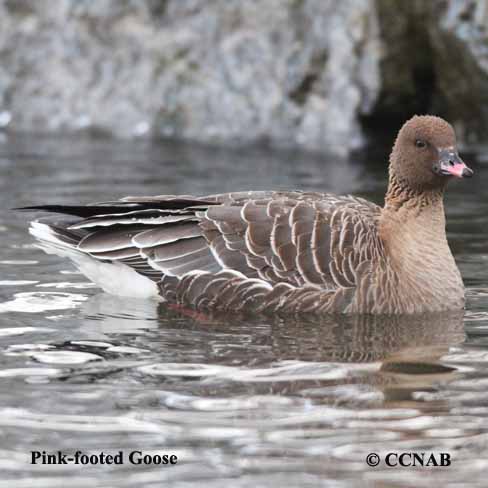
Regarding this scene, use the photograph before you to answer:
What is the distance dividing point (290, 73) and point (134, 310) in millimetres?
9700

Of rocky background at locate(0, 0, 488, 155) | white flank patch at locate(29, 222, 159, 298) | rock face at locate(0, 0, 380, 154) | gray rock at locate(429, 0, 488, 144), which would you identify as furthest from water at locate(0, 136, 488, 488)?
rock face at locate(0, 0, 380, 154)

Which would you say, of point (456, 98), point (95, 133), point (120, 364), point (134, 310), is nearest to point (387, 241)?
point (134, 310)

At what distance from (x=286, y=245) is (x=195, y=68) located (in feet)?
34.1

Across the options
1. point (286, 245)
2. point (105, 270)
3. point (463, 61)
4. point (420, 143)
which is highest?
point (463, 61)

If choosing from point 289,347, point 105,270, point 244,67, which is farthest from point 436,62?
point 289,347

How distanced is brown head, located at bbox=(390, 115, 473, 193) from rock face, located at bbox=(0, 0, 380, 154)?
8.07 m

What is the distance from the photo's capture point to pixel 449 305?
9.41 metres

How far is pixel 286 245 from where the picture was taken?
9297 mm

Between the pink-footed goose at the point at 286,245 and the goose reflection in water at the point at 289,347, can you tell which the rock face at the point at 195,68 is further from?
the goose reflection in water at the point at 289,347

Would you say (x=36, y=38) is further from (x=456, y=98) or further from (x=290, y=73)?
(x=456, y=98)

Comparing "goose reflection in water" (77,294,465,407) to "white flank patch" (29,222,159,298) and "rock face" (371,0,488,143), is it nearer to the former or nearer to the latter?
"white flank patch" (29,222,159,298)

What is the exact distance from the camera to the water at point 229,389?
6.07 metres

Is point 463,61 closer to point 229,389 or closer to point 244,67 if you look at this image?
point 244,67

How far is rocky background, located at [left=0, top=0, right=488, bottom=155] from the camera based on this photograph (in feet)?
58.0
